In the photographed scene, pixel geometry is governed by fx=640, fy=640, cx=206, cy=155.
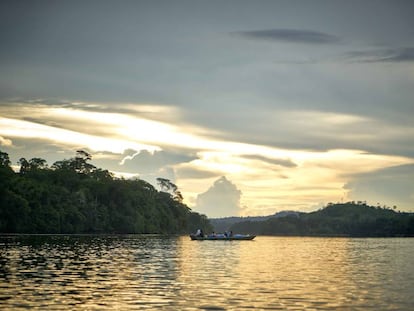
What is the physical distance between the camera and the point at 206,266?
72.4 metres

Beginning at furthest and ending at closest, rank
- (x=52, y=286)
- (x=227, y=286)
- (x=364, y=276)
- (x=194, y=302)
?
(x=364, y=276)
(x=227, y=286)
(x=52, y=286)
(x=194, y=302)

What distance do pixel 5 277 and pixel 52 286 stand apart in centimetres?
653

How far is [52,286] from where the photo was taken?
1839 inches

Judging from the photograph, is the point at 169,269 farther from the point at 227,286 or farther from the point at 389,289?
the point at 389,289

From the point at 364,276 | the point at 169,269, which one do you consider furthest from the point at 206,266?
the point at 364,276

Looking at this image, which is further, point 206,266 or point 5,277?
point 206,266

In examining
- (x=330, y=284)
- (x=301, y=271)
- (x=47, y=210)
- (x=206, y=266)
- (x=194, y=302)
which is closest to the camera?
(x=194, y=302)

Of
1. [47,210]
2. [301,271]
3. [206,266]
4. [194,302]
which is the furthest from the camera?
[47,210]

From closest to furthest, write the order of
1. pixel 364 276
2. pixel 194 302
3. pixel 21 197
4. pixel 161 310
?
pixel 161 310 → pixel 194 302 → pixel 364 276 → pixel 21 197

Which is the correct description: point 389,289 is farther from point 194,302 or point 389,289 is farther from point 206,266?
point 206,266

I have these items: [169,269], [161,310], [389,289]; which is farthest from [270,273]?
[161,310]

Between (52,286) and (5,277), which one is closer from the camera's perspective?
(52,286)

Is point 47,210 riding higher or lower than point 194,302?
higher

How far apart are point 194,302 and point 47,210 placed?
15233cm
